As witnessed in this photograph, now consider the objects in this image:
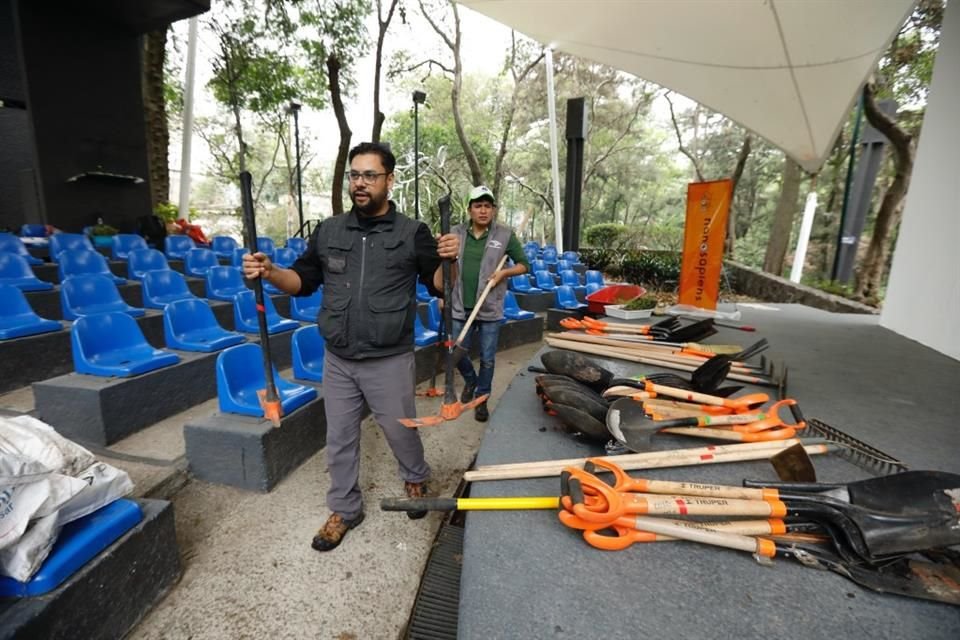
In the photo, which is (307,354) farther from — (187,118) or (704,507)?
(187,118)

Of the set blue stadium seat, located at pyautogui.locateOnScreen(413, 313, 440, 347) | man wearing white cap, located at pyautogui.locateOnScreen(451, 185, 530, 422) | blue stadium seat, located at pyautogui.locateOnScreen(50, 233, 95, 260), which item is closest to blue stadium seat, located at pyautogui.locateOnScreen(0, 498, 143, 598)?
man wearing white cap, located at pyautogui.locateOnScreen(451, 185, 530, 422)

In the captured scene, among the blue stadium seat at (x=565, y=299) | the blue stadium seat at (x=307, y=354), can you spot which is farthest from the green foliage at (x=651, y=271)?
the blue stadium seat at (x=307, y=354)

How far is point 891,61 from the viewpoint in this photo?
9.03 metres

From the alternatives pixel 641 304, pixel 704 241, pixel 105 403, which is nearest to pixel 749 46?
pixel 704 241

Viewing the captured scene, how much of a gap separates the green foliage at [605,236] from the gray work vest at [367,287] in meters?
16.5

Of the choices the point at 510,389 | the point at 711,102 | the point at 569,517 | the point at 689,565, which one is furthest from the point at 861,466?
the point at 711,102

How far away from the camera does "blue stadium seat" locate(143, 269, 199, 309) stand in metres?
4.85

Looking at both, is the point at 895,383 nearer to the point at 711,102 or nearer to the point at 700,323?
the point at 700,323

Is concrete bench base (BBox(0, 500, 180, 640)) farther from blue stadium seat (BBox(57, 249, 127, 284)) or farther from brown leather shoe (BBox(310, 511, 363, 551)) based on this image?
blue stadium seat (BBox(57, 249, 127, 284))

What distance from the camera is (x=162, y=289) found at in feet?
16.6

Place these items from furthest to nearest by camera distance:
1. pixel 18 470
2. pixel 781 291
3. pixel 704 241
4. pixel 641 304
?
pixel 781 291 → pixel 704 241 → pixel 641 304 → pixel 18 470

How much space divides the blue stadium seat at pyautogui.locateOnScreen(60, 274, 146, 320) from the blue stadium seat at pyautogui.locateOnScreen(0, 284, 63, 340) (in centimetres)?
34

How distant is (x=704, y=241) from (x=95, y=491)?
5.34m

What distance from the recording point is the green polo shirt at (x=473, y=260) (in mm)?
3750
